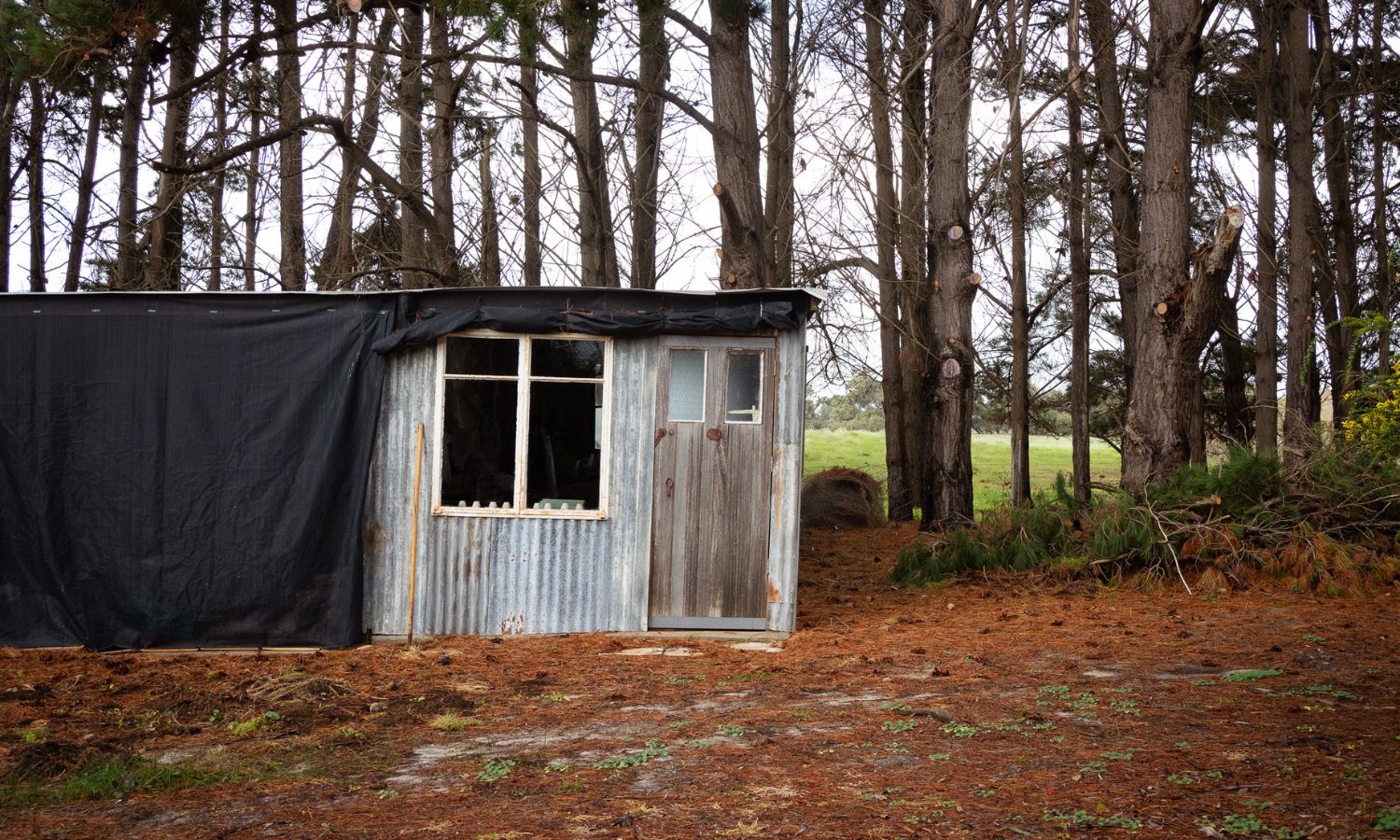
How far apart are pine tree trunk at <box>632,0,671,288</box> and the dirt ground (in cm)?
996

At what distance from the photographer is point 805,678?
7059 mm

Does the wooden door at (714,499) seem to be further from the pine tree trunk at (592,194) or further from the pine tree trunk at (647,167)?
the pine tree trunk at (647,167)

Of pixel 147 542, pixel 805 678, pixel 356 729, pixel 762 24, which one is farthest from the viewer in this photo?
pixel 762 24

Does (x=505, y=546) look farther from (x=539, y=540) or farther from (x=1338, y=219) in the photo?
(x=1338, y=219)

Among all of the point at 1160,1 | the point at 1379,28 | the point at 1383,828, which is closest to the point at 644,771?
the point at 1383,828

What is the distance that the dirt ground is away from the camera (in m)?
4.31

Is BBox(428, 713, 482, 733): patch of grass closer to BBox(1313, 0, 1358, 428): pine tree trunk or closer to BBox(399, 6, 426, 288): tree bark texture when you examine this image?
BBox(399, 6, 426, 288): tree bark texture

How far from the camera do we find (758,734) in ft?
18.4

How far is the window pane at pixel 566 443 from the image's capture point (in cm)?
881

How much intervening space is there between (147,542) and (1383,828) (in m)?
8.13

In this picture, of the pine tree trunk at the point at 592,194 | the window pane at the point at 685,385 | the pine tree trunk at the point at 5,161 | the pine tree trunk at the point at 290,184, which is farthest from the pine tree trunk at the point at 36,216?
the window pane at the point at 685,385

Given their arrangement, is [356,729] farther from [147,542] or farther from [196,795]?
[147,542]

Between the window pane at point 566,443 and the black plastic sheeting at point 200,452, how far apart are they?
564 millimetres

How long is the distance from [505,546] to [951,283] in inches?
254
